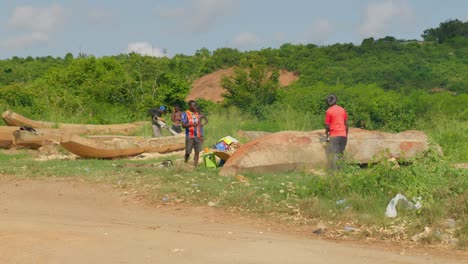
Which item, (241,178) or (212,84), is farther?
(212,84)

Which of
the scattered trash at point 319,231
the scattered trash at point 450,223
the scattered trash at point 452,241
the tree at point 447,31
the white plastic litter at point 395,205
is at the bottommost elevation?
the scattered trash at point 319,231

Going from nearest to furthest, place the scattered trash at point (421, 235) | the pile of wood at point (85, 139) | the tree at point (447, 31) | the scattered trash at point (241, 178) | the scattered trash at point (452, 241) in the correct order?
the scattered trash at point (452, 241) < the scattered trash at point (421, 235) < the scattered trash at point (241, 178) < the pile of wood at point (85, 139) < the tree at point (447, 31)

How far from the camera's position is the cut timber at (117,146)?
14.3m

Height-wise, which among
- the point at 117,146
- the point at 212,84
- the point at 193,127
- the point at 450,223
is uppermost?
the point at 212,84

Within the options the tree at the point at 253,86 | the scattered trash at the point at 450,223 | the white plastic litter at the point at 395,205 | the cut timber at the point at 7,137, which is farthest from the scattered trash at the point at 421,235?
the tree at the point at 253,86

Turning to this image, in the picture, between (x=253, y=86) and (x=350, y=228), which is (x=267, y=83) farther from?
(x=350, y=228)

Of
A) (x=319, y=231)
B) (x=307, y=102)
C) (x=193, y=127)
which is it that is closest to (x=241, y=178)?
(x=193, y=127)

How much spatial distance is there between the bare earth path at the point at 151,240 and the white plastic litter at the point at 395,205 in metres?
1.07

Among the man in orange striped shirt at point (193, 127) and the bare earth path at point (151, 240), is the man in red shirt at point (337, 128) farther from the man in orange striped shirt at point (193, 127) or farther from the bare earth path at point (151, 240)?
the bare earth path at point (151, 240)

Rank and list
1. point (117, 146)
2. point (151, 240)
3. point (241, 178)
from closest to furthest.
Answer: point (151, 240)
point (241, 178)
point (117, 146)

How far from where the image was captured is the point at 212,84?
51.2 m

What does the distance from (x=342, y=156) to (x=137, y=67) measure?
21481 millimetres

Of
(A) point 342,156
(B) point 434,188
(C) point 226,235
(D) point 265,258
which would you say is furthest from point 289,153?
(D) point 265,258

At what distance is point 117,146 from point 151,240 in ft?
28.0
